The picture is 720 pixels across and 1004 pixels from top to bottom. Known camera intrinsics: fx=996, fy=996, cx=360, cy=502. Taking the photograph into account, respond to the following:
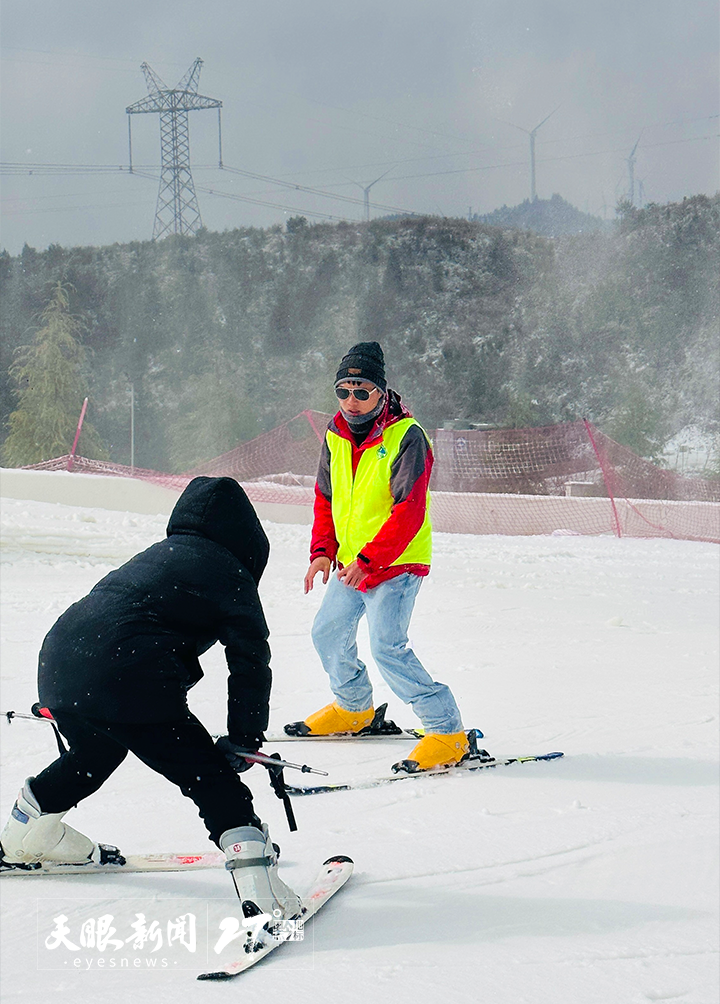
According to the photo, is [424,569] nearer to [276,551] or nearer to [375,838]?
[375,838]

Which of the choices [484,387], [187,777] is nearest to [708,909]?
[187,777]

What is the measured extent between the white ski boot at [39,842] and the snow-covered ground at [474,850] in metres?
0.05

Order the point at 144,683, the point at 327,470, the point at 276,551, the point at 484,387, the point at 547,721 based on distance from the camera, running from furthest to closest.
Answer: the point at 484,387 → the point at 276,551 → the point at 547,721 → the point at 327,470 → the point at 144,683

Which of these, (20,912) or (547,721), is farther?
(547,721)

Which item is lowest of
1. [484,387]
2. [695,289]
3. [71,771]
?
[71,771]

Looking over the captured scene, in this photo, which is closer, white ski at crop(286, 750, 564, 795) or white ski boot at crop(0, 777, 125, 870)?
white ski boot at crop(0, 777, 125, 870)

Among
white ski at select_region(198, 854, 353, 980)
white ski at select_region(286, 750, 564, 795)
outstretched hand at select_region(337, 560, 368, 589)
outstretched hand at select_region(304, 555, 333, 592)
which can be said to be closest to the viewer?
white ski at select_region(198, 854, 353, 980)

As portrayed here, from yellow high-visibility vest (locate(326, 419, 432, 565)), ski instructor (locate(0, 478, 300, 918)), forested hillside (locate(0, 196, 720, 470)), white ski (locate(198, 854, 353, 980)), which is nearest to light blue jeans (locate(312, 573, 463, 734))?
yellow high-visibility vest (locate(326, 419, 432, 565))

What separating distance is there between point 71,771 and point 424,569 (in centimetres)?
138

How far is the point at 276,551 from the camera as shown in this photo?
30.3 feet

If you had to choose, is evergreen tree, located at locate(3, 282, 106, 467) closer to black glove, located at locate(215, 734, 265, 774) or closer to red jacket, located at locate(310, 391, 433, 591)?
red jacket, located at locate(310, 391, 433, 591)

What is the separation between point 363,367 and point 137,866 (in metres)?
1.59

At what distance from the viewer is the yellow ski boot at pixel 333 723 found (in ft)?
11.5

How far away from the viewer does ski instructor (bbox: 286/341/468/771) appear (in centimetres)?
307
